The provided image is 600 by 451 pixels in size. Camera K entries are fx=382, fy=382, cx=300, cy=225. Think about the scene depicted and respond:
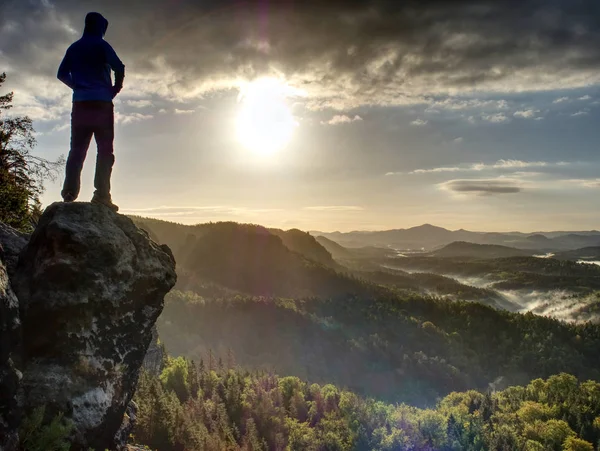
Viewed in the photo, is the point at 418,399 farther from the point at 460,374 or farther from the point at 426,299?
the point at 426,299

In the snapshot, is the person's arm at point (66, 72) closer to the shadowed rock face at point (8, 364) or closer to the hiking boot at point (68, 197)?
the hiking boot at point (68, 197)

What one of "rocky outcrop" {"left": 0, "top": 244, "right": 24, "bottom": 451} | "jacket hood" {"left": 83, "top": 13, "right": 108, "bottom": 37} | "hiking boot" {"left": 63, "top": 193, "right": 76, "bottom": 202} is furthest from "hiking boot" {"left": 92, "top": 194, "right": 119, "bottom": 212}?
"jacket hood" {"left": 83, "top": 13, "right": 108, "bottom": 37}

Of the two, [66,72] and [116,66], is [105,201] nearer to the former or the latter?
[66,72]

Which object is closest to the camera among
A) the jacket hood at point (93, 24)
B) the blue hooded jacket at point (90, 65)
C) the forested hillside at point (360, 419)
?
the blue hooded jacket at point (90, 65)

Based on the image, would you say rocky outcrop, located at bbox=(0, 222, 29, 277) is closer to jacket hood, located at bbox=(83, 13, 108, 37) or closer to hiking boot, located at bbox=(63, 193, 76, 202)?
hiking boot, located at bbox=(63, 193, 76, 202)

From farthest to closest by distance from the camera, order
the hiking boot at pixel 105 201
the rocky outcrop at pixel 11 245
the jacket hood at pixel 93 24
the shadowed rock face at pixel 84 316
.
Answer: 1. the hiking boot at pixel 105 201
2. the jacket hood at pixel 93 24
3. the rocky outcrop at pixel 11 245
4. the shadowed rock face at pixel 84 316

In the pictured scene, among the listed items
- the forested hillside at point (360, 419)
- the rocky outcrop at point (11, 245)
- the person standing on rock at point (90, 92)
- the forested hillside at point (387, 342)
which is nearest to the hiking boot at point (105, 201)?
Answer: the person standing on rock at point (90, 92)

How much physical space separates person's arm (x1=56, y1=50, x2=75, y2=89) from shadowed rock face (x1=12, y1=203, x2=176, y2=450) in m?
3.18

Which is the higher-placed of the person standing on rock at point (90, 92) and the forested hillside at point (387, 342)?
the person standing on rock at point (90, 92)

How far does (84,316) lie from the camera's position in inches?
326

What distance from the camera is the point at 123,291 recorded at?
9.06 metres

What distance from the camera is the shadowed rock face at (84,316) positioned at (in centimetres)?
764

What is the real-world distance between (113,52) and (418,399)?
121 m

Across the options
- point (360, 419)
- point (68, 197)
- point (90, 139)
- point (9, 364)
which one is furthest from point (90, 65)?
point (360, 419)
